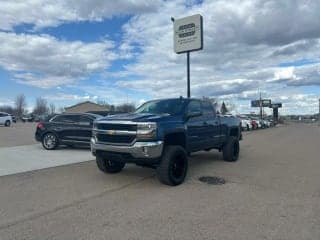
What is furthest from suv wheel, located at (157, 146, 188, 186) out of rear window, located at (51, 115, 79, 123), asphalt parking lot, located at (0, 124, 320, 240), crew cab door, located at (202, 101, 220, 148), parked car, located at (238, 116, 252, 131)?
parked car, located at (238, 116, 252, 131)

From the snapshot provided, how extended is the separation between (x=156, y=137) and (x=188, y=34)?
17.1 metres

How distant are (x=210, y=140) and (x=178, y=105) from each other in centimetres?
183

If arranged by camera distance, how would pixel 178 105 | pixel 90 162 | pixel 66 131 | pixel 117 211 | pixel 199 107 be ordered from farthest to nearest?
pixel 66 131
pixel 90 162
pixel 199 107
pixel 178 105
pixel 117 211

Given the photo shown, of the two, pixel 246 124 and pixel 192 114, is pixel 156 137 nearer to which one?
pixel 192 114

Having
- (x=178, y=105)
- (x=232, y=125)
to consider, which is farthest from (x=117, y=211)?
(x=232, y=125)

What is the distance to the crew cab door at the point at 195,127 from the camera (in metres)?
8.92

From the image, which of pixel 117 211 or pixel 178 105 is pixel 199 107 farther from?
pixel 117 211

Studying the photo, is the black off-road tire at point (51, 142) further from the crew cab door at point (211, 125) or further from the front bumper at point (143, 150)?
the front bumper at point (143, 150)

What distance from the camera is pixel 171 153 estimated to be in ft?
25.6

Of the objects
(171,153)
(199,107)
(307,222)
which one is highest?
(199,107)

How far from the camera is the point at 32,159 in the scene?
11711mm

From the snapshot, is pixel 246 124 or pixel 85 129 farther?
pixel 246 124

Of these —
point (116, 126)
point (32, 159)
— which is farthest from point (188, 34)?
point (116, 126)

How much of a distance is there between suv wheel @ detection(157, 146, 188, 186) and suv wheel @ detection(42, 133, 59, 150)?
8014 mm
